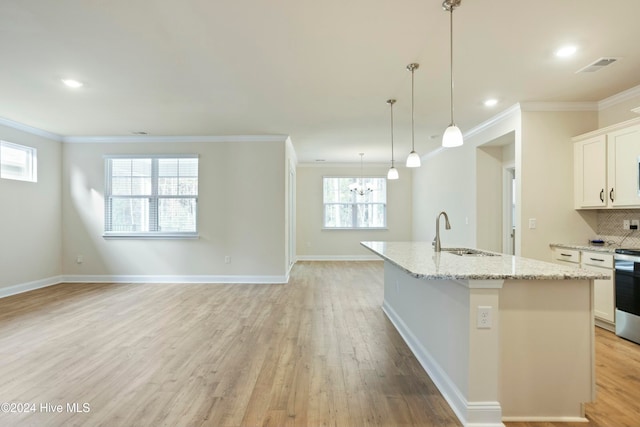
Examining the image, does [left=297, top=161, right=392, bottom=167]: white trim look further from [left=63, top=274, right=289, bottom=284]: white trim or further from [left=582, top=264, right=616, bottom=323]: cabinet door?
[left=582, top=264, right=616, bottom=323]: cabinet door

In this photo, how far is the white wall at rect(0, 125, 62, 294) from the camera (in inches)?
191

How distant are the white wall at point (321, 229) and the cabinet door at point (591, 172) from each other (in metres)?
4.92

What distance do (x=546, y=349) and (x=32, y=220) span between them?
7.02m

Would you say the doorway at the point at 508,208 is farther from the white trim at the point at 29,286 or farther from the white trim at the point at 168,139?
the white trim at the point at 29,286

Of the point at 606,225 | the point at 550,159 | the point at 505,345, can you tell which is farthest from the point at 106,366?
the point at 606,225

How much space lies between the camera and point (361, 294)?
5.02m

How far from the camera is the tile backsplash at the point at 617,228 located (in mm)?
3611

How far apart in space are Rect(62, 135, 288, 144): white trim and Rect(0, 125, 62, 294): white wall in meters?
0.41

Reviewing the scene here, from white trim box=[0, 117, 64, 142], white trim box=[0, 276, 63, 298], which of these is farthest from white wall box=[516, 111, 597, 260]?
white trim box=[0, 276, 63, 298]

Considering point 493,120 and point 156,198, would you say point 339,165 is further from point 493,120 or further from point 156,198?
point 156,198

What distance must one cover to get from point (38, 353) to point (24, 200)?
353 centimetres

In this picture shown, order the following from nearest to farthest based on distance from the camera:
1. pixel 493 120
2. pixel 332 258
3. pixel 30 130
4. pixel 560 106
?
pixel 560 106 → pixel 493 120 → pixel 30 130 → pixel 332 258

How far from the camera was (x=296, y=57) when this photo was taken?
9.56 feet

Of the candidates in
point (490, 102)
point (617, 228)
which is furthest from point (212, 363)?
point (617, 228)
